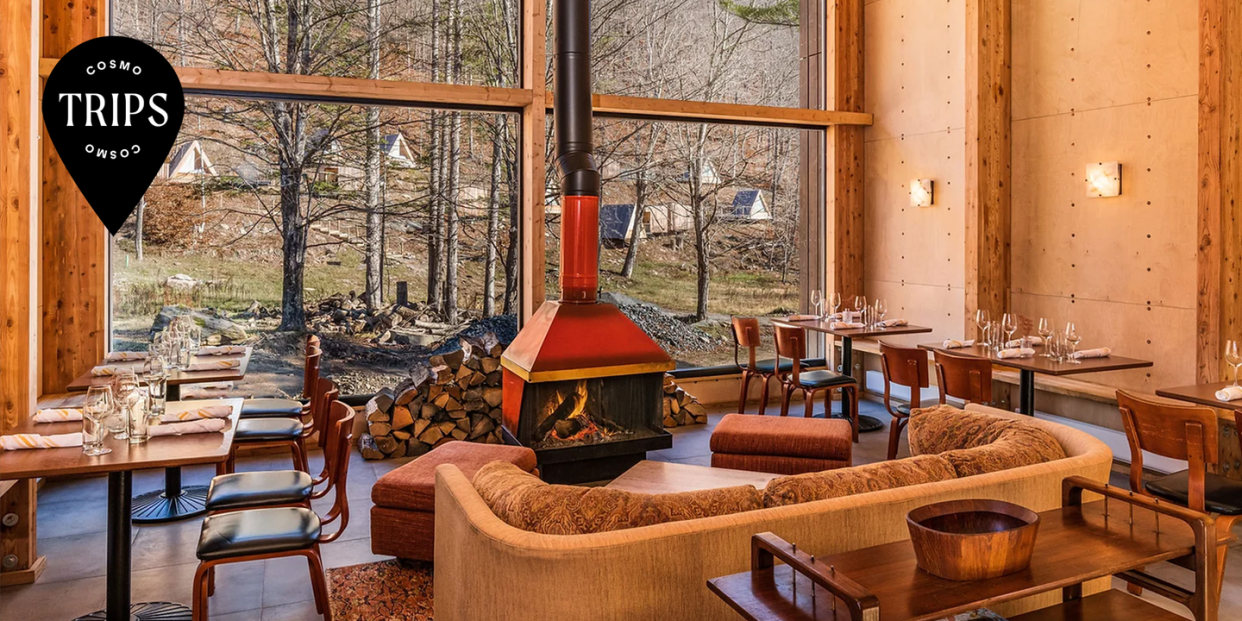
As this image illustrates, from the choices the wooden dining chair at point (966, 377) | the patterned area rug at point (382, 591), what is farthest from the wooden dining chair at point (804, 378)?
the patterned area rug at point (382, 591)

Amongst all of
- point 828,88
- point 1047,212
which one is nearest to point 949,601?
point 1047,212

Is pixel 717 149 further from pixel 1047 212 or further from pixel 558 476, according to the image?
pixel 558 476

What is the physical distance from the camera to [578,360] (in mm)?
5203

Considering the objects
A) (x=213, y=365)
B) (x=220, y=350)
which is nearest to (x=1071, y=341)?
(x=213, y=365)

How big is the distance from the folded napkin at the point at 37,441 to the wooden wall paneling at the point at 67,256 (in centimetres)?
309

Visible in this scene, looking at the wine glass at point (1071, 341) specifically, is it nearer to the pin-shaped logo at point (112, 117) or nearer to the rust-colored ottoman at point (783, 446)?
the rust-colored ottoman at point (783, 446)

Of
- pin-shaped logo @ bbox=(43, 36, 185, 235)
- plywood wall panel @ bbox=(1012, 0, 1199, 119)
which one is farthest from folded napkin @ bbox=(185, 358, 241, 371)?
plywood wall panel @ bbox=(1012, 0, 1199, 119)

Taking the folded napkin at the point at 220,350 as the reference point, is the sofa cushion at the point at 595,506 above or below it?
below

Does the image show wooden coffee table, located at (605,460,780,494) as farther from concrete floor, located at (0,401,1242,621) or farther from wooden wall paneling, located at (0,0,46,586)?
wooden wall paneling, located at (0,0,46,586)

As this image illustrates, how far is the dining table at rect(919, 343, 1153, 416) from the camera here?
16.1 feet

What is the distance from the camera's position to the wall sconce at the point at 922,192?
285 inches

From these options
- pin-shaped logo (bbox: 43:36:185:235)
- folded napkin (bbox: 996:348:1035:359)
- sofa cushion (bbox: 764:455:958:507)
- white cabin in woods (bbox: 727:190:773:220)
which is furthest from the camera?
white cabin in woods (bbox: 727:190:773:220)

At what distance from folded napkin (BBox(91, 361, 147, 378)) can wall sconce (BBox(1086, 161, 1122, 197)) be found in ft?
19.8

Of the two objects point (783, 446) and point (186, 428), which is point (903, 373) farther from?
point (186, 428)
